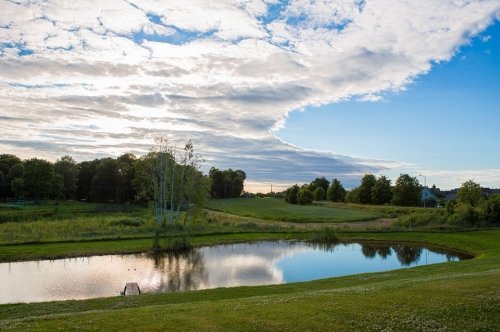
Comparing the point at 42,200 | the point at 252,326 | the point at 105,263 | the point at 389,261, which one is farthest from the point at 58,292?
the point at 42,200

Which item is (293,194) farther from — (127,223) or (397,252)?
(397,252)

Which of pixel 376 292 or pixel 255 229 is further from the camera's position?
pixel 255 229

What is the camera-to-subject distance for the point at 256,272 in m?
35.9

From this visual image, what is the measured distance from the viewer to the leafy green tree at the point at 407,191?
387ft

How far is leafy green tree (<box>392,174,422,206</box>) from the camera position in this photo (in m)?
118

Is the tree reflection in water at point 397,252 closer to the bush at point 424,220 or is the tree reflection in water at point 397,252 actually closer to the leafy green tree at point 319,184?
the bush at point 424,220

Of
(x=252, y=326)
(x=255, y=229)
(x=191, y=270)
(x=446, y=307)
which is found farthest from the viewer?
(x=255, y=229)

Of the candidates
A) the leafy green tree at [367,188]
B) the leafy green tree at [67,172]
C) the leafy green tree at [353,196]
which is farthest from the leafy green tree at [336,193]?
the leafy green tree at [67,172]

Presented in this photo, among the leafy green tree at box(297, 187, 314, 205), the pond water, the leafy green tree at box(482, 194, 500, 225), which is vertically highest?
the leafy green tree at box(297, 187, 314, 205)

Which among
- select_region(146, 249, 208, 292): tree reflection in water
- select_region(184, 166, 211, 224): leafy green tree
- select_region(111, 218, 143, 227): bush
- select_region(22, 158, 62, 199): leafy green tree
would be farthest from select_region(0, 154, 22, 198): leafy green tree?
select_region(146, 249, 208, 292): tree reflection in water

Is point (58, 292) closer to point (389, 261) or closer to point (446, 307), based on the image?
point (446, 307)

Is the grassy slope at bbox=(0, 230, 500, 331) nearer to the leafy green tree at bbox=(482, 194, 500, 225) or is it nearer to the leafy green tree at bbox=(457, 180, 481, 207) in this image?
the leafy green tree at bbox=(482, 194, 500, 225)

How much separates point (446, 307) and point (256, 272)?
21538 millimetres

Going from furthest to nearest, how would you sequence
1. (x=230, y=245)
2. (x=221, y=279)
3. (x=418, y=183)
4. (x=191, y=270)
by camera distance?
1. (x=418, y=183)
2. (x=230, y=245)
3. (x=191, y=270)
4. (x=221, y=279)
